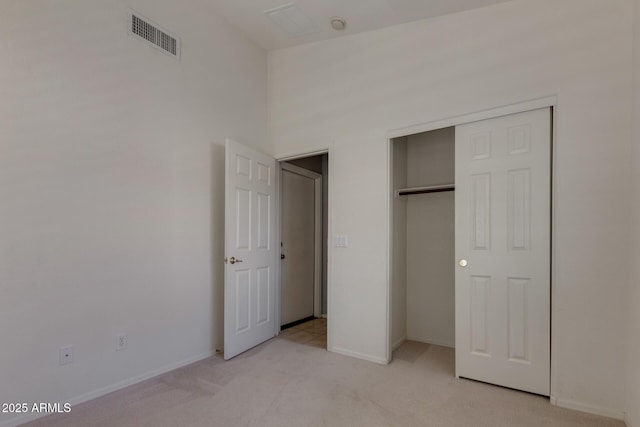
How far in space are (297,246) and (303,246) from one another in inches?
5.4

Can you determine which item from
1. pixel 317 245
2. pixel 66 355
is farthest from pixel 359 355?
pixel 66 355

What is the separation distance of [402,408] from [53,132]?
2.93 meters

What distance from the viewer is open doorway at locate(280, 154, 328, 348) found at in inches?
169

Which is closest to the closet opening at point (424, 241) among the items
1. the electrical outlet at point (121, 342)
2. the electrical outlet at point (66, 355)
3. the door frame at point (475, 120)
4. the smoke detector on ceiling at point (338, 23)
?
the door frame at point (475, 120)

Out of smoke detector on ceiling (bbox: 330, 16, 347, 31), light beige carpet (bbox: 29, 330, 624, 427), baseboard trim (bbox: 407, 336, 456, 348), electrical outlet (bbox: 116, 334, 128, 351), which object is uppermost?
smoke detector on ceiling (bbox: 330, 16, 347, 31)

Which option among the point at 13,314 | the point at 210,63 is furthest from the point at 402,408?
the point at 210,63

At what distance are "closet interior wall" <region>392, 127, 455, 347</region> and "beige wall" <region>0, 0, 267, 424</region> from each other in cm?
184

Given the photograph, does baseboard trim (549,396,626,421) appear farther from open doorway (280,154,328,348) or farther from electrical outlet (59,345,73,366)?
electrical outlet (59,345,73,366)

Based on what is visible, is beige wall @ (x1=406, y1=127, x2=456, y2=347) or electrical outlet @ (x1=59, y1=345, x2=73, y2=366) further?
beige wall @ (x1=406, y1=127, x2=456, y2=347)

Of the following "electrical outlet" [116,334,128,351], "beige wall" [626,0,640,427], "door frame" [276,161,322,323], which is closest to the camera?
"beige wall" [626,0,640,427]

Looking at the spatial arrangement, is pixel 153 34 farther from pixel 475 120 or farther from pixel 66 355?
pixel 475 120

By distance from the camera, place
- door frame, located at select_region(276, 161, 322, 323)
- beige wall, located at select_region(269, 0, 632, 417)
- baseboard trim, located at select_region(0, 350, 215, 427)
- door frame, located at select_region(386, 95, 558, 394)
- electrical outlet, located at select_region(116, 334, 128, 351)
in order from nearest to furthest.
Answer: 1. baseboard trim, located at select_region(0, 350, 215, 427)
2. beige wall, located at select_region(269, 0, 632, 417)
3. door frame, located at select_region(386, 95, 558, 394)
4. electrical outlet, located at select_region(116, 334, 128, 351)
5. door frame, located at select_region(276, 161, 322, 323)

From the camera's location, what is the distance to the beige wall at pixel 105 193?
6.81 feet

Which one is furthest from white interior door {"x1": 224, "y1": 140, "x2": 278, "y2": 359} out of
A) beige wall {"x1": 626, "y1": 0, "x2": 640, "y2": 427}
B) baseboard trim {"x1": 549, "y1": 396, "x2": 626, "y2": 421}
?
beige wall {"x1": 626, "y1": 0, "x2": 640, "y2": 427}
